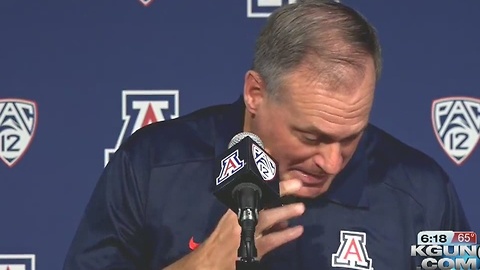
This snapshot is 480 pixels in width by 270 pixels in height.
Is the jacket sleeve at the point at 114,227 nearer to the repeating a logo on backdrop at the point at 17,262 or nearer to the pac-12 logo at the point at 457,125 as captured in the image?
the repeating a logo on backdrop at the point at 17,262

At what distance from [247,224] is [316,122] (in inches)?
13.3

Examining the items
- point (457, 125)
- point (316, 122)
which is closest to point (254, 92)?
point (316, 122)

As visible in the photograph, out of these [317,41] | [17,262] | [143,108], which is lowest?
[17,262]

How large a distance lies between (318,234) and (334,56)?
286 mm

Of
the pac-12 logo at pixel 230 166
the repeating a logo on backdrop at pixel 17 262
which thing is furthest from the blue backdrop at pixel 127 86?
the pac-12 logo at pixel 230 166

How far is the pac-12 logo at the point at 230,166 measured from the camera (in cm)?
112

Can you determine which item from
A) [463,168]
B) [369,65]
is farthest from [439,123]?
[369,65]

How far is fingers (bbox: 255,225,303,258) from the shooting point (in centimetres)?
125

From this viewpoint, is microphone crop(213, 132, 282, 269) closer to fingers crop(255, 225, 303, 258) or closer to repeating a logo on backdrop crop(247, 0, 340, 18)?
fingers crop(255, 225, 303, 258)

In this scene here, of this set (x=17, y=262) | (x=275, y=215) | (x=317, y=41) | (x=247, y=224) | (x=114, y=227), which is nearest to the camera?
(x=247, y=224)

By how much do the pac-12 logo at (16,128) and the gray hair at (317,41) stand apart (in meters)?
0.56

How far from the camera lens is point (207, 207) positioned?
5.08 feet

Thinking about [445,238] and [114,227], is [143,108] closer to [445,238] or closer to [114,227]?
[114,227]

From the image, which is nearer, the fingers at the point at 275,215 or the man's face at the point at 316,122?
the fingers at the point at 275,215
